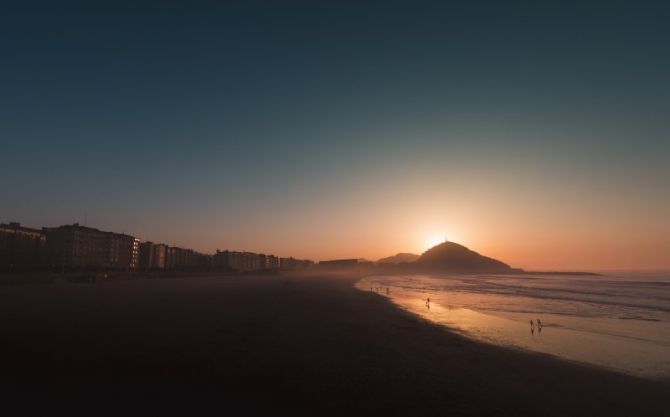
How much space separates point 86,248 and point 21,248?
20.1 metres

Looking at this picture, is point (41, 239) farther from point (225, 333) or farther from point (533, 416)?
point (533, 416)

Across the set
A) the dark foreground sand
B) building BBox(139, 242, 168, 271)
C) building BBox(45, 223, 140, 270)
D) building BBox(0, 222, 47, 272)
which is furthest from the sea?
building BBox(139, 242, 168, 271)

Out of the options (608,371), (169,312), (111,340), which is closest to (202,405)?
(111,340)

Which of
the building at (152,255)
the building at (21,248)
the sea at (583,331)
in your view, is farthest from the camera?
the building at (152,255)

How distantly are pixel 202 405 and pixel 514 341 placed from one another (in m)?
17.8

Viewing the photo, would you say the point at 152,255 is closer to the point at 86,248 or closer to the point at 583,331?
the point at 86,248

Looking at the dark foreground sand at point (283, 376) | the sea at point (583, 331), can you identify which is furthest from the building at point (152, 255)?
the dark foreground sand at point (283, 376)

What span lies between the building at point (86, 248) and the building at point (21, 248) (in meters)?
3.04

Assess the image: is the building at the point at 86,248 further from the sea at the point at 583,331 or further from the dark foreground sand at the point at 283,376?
the sea at the point at 583,331

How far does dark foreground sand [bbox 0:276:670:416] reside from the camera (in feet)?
35.2

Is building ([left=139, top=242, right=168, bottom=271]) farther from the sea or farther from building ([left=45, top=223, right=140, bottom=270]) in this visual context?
the sea

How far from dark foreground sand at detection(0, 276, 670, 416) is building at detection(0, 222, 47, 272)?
105130mm

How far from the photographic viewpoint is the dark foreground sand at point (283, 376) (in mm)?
10734

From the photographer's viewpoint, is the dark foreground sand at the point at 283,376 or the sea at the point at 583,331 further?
the sea at the point at 583,331
